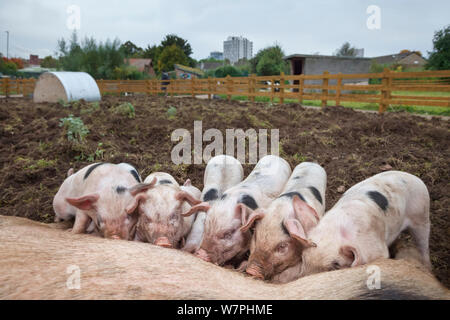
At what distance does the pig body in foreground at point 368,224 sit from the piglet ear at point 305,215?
0.18ft

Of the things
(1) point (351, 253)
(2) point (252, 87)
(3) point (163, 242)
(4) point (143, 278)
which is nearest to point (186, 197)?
(3) point (163, 242)

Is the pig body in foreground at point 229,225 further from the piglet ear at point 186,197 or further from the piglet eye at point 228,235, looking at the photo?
the piglet ear at point 186,197

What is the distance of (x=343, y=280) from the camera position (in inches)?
67.8

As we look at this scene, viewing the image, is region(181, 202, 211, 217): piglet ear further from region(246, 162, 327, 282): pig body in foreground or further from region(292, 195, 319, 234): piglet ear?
region(292, 195, 319, 234): piglet ear

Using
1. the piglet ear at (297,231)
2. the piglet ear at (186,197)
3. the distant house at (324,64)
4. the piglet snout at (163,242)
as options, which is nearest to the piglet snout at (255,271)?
the piglet ear at (297,231)

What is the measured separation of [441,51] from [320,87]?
842 inches

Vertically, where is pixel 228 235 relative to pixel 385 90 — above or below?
below

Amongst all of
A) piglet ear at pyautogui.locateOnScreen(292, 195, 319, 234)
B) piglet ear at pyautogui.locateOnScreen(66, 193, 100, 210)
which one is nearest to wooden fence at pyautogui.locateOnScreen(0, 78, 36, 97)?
piglet ear at pyautogui.locateOnScreen(66, 193, 100, 210)

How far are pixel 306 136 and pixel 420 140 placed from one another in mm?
2139

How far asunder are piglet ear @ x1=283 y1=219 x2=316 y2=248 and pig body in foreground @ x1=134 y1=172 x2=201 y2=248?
979mm

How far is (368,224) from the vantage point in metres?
2.56

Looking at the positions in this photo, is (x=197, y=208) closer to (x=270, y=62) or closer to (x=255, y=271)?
(x=255, y=271)

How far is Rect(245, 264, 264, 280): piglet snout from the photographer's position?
2.42 meters
